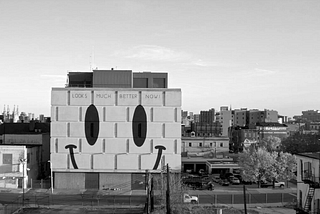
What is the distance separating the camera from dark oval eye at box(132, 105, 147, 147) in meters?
54.0

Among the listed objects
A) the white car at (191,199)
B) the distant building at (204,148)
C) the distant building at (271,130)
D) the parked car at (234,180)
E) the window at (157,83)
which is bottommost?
the parked car at (234,180)

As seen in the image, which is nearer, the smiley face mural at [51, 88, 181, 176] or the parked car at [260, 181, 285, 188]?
→ the smiley face mural at [51, 88, 181, 176]

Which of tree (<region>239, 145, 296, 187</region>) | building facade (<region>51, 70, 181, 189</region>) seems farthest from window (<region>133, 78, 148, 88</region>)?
tree (<region>239, 145, 296, 187</region>)

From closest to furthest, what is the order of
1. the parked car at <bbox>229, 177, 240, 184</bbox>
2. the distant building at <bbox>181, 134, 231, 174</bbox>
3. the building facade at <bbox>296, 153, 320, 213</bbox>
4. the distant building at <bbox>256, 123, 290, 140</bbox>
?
the building facade at <bbox>296, 153, 320, 213</bbox>
the parked car at <bbox>229, 177, 240, 184</bbox>
the distant building at <bbox>181, 134, 231, 174</bbox>
the distant building at <bbox>256, 123, 290, 140</bbox>

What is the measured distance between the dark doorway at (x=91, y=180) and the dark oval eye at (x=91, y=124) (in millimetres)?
4593

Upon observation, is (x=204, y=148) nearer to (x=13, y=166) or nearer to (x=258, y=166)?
(x=258, y=166)

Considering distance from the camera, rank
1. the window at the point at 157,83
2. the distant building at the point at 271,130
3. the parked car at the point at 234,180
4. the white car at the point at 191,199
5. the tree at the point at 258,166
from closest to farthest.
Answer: the white car at the point at 191,199, the tree at the point at 258,166, the parked car at the point at 234,180, the window at the point at 157,83, the distant building at the point at 271,130

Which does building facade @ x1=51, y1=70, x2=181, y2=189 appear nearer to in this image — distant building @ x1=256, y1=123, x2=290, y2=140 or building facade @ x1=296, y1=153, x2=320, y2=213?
building facade @ x1=296, y1=153, x2=320, y2=213

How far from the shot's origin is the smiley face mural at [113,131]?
177 ft

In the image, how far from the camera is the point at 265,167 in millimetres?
52906

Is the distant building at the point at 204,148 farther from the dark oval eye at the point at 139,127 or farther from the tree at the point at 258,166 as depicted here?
the dark oval eye at the point at 139,127

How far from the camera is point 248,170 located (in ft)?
174

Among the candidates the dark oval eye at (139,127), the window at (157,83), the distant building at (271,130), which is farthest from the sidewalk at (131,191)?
the distant building at (271,130)

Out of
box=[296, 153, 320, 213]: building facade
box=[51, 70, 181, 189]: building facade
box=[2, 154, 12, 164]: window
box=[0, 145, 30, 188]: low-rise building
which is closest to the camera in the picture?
box=[296, 153, 320, 213]: building facade
